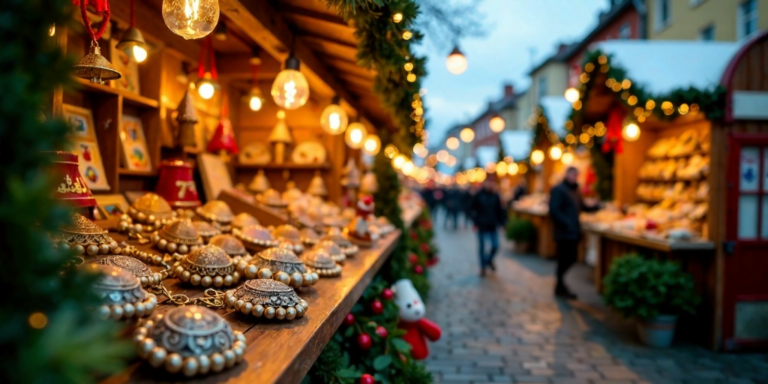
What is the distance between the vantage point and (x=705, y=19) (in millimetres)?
15664

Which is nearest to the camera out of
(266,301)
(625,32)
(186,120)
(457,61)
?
(266,301)

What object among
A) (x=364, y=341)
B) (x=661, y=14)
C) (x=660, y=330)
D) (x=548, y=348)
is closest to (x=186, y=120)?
(x=364, y=341)

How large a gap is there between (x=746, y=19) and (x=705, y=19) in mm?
2276

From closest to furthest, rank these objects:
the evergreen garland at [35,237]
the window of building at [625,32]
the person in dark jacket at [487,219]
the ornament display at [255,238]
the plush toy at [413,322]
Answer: the evergreen garland at [35,237] → the ornament display at [255,238] → the plush toy at [413,322] → the person in dark jacket at [487,219] → the window of building at [625,32]

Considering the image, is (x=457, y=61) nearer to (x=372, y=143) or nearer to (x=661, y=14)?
(x=372, y=143)

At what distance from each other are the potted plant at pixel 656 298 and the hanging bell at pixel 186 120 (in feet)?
15.3

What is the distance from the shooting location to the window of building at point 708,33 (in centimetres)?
1536

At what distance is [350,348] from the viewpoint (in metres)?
3.22

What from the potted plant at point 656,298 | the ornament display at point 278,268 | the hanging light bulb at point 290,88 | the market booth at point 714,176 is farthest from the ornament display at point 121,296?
the market booth at point 714,176

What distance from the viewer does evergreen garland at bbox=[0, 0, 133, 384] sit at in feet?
2.32

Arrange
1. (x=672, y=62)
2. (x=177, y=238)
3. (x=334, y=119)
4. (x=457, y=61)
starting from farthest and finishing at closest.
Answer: (x=457, y=61) < (x=672, y=62) < (x=334, y=119) < (x=177, y=238)

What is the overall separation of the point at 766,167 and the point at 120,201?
615 centimetres

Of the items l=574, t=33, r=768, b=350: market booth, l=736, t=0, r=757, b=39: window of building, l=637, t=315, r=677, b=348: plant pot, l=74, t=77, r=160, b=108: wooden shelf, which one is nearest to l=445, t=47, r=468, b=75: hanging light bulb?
l=574, t=33, r=768, b=350: market booth

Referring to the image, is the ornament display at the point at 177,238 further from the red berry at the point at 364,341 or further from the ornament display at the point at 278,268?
the red berry at the point at 364,341
